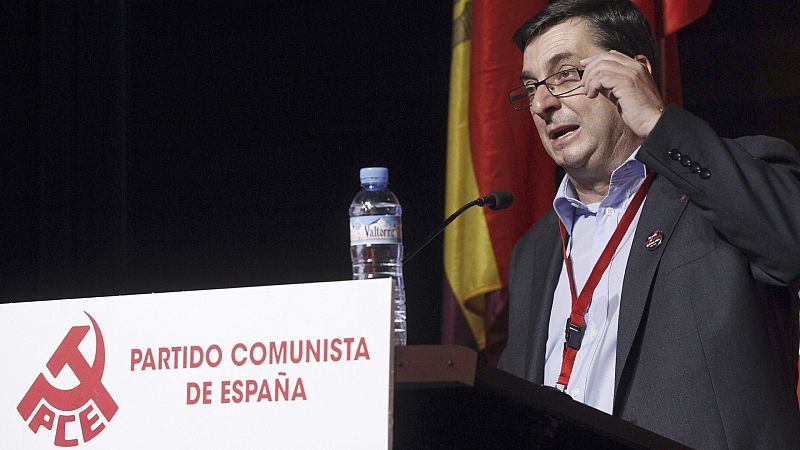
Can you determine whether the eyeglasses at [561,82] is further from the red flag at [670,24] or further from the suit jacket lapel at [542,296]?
the red flag at [670,24]

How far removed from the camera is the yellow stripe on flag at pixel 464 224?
Answer: 9.59 feet

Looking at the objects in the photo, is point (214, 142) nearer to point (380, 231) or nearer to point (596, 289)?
point (596, 289)

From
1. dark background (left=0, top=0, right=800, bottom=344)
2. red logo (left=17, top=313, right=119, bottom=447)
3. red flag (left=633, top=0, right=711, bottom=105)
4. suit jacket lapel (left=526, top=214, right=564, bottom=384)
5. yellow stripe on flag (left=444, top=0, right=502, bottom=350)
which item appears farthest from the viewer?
dark background (left=0, top=0, right=800, bottom=344)

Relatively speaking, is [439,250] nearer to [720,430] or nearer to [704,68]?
[704,68]

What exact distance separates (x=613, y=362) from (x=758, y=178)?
45cm

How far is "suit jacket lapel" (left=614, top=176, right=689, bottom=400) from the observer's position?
184cm

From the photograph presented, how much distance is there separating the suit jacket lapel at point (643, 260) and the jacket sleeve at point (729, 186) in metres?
0.17

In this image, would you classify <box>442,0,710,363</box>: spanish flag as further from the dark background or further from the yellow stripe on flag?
the dark background

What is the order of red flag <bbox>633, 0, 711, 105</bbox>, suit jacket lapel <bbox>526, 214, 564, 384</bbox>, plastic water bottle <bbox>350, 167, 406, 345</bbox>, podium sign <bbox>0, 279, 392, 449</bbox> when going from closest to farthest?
podium sign <bbox>0, 279, 392, 449</bbox> → plastic water bottle <bbox>350, 167, 406, 345</bbox> → suit jacket lapel <bbox>526, 214, 564, 384</bbox> → red flag <bbox>633, 0, 711, 105</bbox>

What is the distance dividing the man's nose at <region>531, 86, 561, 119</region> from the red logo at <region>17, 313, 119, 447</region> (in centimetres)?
134

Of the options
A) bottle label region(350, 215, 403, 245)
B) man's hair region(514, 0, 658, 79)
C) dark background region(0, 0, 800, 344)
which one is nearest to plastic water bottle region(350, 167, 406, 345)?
bottle label region(350, 215, 403, 245)

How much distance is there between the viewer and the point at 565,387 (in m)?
1.89

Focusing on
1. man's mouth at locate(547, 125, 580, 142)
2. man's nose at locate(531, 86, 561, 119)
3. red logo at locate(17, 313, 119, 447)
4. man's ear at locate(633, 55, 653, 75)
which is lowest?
red logo at locate(17, 313, 119, 447)

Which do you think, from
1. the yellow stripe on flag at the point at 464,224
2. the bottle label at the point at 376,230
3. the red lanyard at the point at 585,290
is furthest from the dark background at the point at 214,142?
the bottle label at the point at 376,230
